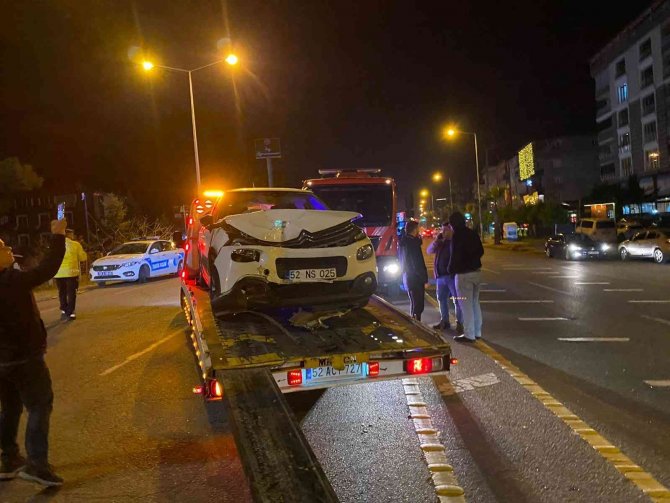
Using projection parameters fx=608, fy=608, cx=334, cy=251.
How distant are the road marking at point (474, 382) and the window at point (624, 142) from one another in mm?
59206

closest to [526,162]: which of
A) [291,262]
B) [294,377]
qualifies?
[291,262]

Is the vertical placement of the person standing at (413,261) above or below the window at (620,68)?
below

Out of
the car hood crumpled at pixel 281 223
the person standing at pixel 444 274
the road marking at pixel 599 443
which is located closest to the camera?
the road marking at pixel 599 443

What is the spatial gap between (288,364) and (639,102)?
2344 inches

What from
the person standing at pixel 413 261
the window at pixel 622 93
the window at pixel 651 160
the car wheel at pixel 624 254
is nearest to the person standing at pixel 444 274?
the person standing at pixel 413 261

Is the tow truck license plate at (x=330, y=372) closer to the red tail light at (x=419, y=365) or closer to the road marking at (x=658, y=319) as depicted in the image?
the red tail light at (x=419, y=365)

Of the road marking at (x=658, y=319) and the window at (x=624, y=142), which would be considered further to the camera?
the window at (x=624, y=142)

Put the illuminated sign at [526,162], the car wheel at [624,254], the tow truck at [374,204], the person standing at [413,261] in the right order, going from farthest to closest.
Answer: the illuminated sign at [526,162] → the car wheel at [624,254] → the tow truck at [374,204] → the person standing at [413,261]

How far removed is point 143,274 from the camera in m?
21.3

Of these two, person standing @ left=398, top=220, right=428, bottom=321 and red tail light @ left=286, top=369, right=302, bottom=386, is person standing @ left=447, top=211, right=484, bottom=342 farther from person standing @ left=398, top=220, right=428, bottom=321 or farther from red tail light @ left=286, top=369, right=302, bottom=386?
red tail light @ left=286, top=369, right=302, bottom=386

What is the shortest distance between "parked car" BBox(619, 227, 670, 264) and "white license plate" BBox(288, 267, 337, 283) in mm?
20933

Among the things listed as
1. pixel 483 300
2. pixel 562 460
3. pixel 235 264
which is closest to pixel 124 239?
pixel 483 300

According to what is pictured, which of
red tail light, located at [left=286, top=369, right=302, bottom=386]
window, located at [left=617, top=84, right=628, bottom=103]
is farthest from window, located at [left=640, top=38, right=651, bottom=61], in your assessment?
red tail light, located at [left=286, top=369, right=302, bottom=386]

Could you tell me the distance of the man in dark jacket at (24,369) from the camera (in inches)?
167
